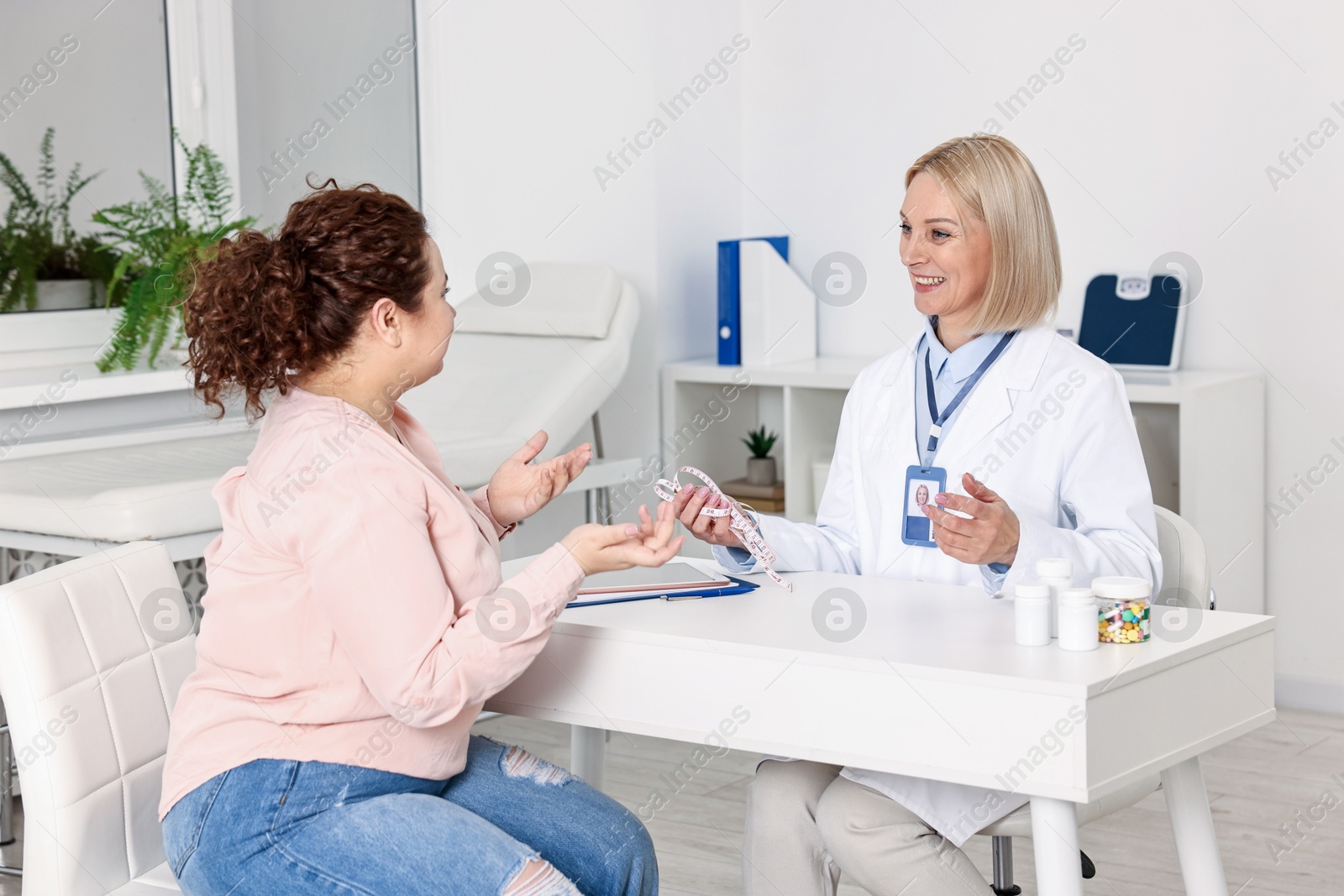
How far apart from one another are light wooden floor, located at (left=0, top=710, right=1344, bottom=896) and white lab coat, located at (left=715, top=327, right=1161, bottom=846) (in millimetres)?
825

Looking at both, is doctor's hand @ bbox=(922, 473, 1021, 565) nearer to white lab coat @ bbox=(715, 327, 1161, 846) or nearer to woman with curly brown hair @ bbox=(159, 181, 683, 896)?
white lab coat @ bbox=(715, 327, 1161, 846)

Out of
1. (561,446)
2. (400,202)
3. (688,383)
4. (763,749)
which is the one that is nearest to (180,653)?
(400,202)

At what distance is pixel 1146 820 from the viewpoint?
2.73 m

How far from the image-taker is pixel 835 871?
1.77 m

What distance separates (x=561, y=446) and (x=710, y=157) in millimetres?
1114

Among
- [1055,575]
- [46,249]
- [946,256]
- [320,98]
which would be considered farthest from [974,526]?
[320,98]

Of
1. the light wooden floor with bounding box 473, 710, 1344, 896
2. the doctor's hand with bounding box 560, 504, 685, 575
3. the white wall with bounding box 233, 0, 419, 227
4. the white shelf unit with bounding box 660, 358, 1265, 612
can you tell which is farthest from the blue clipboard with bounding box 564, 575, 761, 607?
the white wall with bounding box 233, 0, 419, 227

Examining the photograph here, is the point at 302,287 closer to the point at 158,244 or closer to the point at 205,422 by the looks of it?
the point at 205,422

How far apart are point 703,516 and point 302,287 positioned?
0.64m

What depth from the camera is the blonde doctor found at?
5.45ft

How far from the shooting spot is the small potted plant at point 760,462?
12.4 ft

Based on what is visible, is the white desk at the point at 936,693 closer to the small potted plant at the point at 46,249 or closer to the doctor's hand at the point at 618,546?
the doctor's hand at the point at 618,546

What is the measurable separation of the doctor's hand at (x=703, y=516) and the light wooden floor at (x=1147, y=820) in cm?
88

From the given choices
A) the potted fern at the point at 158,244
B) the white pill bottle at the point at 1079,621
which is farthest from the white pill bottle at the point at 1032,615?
the potted fern at the point at 158,244
